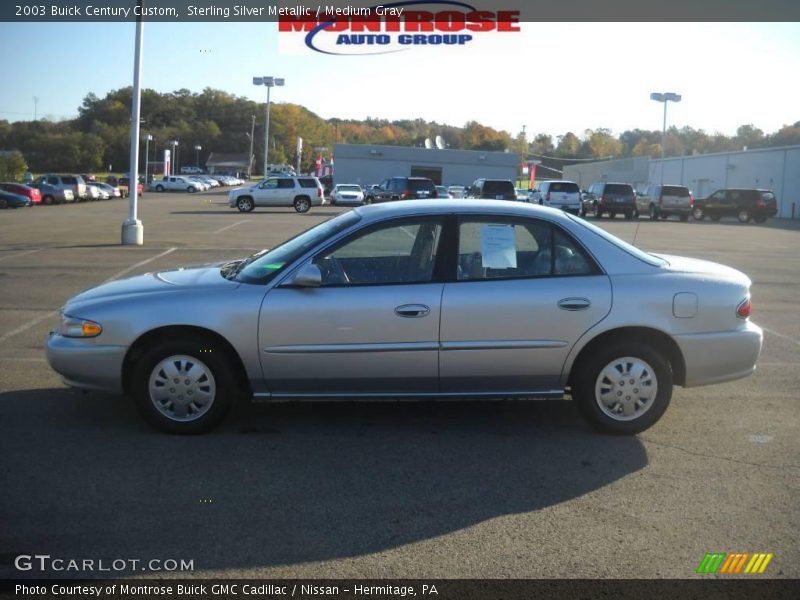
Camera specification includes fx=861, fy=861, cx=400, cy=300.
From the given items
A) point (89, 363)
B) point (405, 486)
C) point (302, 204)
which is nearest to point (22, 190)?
point (302, 204)

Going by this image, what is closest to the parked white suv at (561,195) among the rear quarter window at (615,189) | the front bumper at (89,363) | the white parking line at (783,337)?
the rear quarter window at (615,189)

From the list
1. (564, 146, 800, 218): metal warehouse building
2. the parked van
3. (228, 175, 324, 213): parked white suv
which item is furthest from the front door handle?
(564, 146, 800, 218): metal warehouse building

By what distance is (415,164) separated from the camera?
74.6 meters

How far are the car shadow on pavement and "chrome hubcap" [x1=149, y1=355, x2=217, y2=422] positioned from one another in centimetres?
19

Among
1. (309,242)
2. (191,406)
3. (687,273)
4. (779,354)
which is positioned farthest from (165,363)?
(779,354)

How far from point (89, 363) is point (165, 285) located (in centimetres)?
74

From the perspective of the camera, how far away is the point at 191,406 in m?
5.77

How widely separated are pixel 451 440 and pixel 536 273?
129 centimetres

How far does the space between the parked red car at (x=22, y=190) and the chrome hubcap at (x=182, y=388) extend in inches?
1803

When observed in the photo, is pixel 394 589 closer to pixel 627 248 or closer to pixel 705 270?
pixel 627 248

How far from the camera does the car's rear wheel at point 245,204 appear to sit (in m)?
40.8

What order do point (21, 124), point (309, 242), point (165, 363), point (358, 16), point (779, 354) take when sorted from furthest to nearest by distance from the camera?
point (21, 124)
point (358, 16)
point (779, 354)
point (309, 242)
point (165, 363)

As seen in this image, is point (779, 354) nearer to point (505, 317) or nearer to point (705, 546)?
point (505, 317)

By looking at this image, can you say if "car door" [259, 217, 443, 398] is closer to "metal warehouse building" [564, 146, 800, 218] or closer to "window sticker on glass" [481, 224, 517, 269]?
"window sticker on glass" [481, 224, 517, 269]
